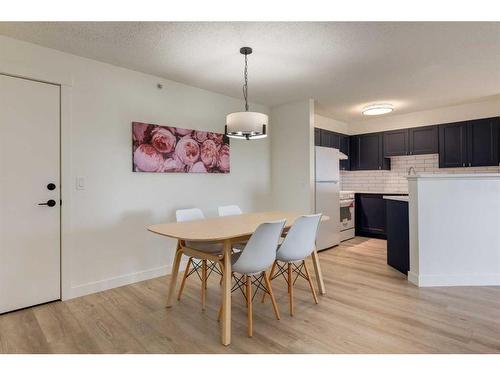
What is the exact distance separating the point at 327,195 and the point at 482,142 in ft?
7.91

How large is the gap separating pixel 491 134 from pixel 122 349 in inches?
209

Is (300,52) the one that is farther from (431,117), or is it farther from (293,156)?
(431,117)

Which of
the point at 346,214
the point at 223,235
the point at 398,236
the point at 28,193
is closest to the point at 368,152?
the point at 346,214

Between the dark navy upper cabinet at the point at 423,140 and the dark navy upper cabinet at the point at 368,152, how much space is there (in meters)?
0.50

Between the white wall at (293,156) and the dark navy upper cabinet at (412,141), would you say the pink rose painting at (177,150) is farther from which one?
the dark navy upper cabinet at (412,141)

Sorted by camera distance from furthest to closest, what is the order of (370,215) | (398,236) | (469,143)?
1. (370,215)
2. (469,143)
3. (398,236)

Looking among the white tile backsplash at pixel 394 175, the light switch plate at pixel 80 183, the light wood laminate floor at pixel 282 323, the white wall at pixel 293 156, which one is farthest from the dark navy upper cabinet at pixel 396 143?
the light switch plate at pixel 80 183

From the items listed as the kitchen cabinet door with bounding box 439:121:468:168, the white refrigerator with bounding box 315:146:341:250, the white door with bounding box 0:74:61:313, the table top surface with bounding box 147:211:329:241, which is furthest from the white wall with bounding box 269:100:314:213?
the white door with bounding box 0:74:61:313

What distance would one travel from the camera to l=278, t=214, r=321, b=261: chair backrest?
89.6 inches

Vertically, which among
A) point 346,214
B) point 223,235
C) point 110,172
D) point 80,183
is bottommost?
point 346,214

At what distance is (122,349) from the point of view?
183 cm

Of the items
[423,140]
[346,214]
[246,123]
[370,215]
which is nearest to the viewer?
[246,123]

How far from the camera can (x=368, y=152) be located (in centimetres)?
552
